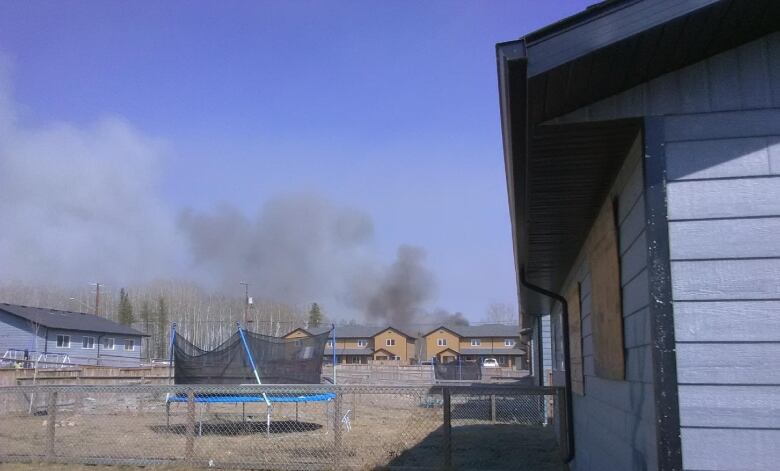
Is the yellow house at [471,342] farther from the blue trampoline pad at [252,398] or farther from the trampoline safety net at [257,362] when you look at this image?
the blue trampoline pad at [252,398]

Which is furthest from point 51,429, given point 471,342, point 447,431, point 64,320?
point 471,342

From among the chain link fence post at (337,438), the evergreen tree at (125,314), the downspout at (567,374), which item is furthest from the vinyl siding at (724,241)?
the evergreen tree at (125,314)

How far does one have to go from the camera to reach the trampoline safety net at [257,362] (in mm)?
15000

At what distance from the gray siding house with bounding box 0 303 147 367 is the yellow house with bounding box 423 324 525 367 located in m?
36.6

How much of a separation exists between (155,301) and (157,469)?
91969 millimetres

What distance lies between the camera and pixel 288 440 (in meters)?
13.3

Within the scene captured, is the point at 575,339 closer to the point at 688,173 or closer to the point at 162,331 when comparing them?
the point at 688,173

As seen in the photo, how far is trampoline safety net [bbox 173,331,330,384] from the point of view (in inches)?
591

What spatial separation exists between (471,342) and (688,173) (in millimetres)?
78900

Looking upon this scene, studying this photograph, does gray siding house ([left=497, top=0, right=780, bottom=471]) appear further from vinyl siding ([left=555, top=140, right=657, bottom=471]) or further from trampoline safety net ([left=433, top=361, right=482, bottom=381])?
trampoline safety net ([left=433, top=361, right=482, bottom=381])

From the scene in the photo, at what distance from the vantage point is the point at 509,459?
10898 millimetres

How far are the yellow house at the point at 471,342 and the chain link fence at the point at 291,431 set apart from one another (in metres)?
55.5

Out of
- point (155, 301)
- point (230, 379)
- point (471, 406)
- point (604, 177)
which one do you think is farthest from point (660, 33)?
point (155, 301)

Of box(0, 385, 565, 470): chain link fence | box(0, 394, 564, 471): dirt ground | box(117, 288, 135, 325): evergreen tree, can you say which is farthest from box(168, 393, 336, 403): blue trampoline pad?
box(117, 288, 135, 325): evergreen tree
